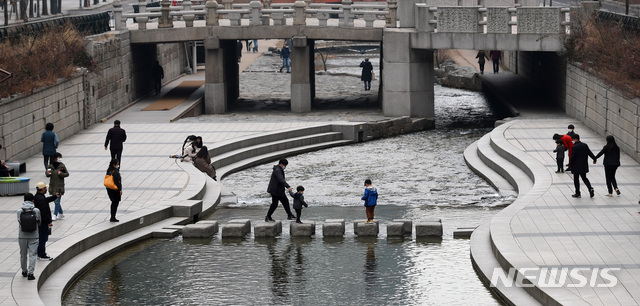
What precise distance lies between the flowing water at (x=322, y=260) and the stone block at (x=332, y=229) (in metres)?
0.27

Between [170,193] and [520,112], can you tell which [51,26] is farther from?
[520,112]

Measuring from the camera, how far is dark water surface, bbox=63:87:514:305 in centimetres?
1791

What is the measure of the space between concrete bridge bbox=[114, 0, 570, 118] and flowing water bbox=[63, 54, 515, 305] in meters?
9.86

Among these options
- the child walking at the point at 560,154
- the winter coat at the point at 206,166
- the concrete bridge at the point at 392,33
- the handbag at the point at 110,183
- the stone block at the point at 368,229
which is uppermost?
the concrete bridge at the point at 392,33

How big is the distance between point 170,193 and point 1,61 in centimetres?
925

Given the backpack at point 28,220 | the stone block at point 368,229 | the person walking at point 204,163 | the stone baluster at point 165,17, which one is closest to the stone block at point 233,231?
the stone block at point 368,229

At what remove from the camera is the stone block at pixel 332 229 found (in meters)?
22.3

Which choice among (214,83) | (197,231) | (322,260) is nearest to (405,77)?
(214,83)

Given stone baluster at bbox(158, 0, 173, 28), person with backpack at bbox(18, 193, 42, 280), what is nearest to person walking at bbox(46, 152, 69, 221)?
person with backpack at bbox(18, 193, 42, 280)

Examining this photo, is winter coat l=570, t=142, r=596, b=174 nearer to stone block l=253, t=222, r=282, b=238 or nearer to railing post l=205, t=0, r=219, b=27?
stone block l=253, t=222, r=282, b=238

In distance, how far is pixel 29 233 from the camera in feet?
58.0

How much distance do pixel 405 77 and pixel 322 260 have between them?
22316 millimetres

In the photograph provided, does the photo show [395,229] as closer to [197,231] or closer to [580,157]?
[197,231]

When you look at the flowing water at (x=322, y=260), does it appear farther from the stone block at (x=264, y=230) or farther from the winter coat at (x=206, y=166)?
the winter coat at (x=206, y=166)
